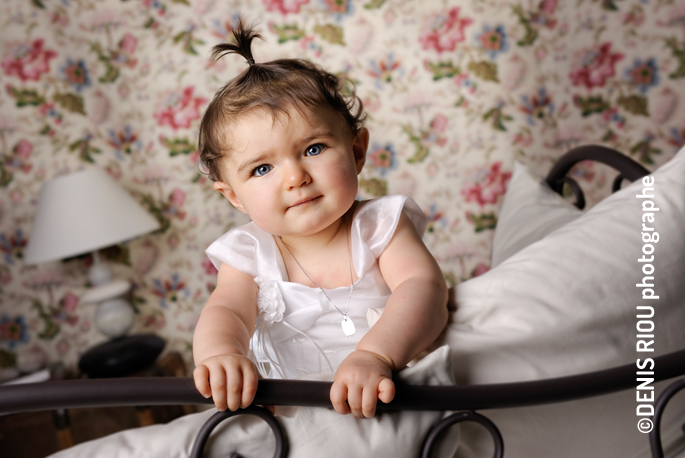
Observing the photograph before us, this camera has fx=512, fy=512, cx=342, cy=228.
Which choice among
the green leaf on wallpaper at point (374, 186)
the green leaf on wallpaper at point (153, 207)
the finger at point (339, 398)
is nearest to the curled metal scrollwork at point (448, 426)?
Result: the finger at point (339, 398)

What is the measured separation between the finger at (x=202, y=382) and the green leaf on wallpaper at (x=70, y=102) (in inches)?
75.1

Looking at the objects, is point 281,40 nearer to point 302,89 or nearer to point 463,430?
point 302,89

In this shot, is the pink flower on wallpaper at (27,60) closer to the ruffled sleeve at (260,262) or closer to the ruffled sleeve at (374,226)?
the ruffled sleeve at (260,262)

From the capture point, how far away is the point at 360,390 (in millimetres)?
559

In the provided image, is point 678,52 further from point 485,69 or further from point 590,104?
point 485,69

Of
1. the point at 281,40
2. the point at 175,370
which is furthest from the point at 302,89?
the point at 175,370

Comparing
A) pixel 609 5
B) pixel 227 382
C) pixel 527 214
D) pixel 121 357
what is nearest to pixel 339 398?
pixel 227 382

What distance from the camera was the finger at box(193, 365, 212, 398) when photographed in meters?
0.55

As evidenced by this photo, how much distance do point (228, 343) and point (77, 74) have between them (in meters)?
1.87

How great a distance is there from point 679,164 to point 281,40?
5.25 feet

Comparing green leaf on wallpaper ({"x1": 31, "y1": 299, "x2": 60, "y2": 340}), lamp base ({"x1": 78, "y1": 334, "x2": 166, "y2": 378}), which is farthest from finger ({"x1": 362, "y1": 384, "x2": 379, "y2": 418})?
green leaf on wallpaper ({"x1": 31, "y1": 299, "x2": 60, "y2": 340})

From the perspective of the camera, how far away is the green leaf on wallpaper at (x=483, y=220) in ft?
7.23

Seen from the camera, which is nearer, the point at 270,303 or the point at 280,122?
the point at 280,122

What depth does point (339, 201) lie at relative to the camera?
82 centimetres
